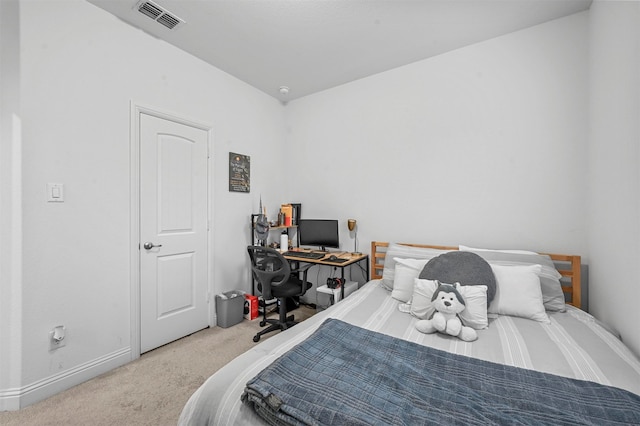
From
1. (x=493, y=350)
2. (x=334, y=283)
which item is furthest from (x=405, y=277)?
(x=334, y=283)

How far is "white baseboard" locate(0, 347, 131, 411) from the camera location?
165 cm

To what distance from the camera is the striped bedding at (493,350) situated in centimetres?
104

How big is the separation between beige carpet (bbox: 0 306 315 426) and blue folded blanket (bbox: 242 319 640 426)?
1127 mm

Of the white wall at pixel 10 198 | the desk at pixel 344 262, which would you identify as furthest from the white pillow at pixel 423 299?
the white wall at pixel 10 198

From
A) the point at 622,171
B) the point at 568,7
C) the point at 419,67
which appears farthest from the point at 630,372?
the point at 419,67

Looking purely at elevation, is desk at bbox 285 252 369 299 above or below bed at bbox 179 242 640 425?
above

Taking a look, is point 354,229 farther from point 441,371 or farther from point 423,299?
point 441,371

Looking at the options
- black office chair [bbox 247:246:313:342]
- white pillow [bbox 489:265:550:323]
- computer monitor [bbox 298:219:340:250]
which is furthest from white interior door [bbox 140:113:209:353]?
white pillow [bbox 489:265:550:323]

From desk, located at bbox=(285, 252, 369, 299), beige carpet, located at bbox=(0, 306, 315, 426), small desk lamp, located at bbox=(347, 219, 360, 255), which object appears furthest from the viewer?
small desk lamp, located at bbox=(347, 219, 360, 255)

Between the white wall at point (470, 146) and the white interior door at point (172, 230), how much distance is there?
1512 millimetres

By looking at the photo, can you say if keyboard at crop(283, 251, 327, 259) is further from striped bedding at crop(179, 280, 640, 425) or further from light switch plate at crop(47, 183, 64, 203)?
light switch plate at crop(47, 183, 64, 203)

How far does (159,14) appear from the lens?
2117mm

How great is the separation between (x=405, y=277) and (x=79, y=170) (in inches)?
103

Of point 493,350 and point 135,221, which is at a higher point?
point 135,221
